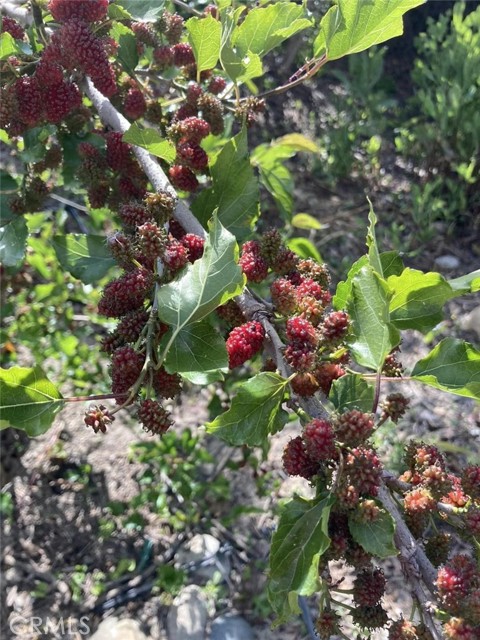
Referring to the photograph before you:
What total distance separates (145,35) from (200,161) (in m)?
0.27

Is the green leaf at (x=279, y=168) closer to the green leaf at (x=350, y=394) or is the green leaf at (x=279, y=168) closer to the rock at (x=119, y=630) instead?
the green leaf at (x=350, y=394)

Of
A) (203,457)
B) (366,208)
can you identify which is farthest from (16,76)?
(366,208)

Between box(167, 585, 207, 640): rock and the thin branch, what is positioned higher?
the thin branch

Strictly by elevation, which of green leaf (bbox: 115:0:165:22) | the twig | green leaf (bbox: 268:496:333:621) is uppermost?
green leaf (bbox: 115:0:165:22)

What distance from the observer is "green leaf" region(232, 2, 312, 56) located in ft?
2.62

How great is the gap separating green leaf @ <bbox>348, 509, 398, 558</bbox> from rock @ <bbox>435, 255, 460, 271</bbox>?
1.88 metres

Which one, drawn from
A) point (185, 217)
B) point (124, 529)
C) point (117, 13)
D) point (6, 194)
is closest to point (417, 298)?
point (185, 217)

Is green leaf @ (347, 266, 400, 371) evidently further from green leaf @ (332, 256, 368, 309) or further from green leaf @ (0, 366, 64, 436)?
green leaf @ (0, 366, 64, 436)

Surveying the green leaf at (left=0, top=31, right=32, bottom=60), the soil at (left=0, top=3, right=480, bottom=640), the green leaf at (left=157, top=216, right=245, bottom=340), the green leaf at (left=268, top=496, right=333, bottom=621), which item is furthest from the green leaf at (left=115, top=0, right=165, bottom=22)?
the soil at (left=0, top=3, right=480, bottom=640)

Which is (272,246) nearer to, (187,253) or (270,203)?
(187,253)

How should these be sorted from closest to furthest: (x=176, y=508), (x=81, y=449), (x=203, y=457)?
1. (x=203, y=457)
2. (x=176, y=508)
3. (x=81, y=449)

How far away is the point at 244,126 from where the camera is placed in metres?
0.80

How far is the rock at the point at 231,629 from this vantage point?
1.38 metres

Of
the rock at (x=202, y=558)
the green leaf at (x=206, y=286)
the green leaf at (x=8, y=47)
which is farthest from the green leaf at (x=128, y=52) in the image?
the rock at (x=202, y=558)
